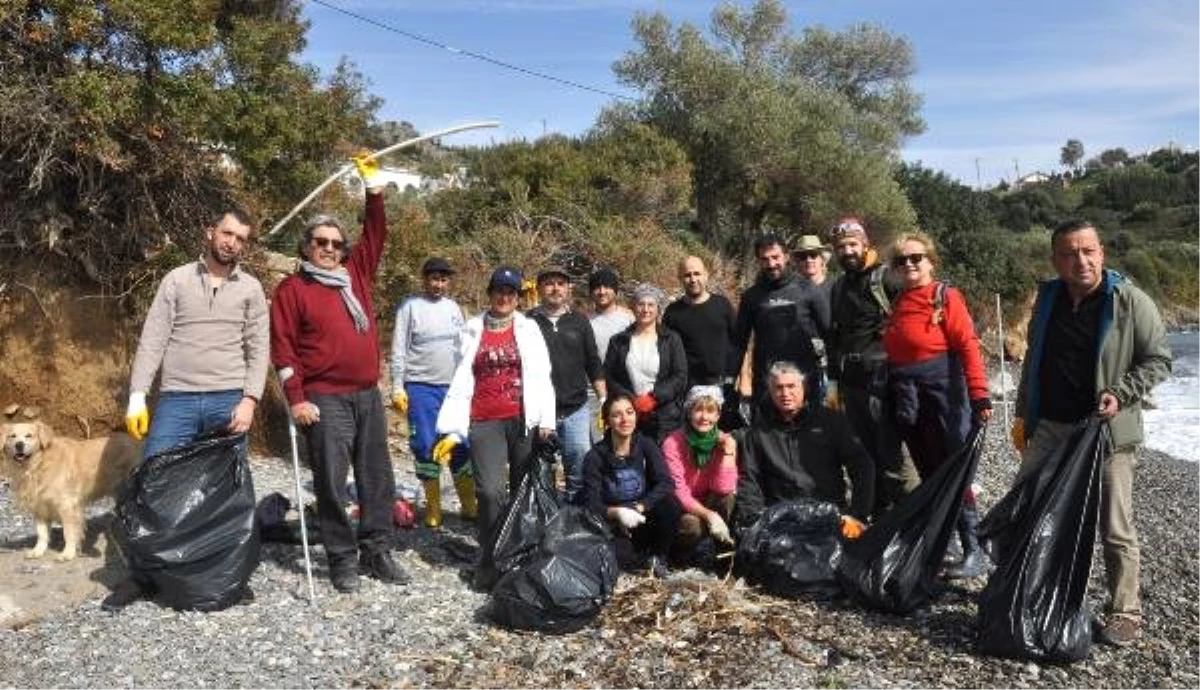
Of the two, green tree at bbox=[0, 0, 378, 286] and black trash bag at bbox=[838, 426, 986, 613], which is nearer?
black trash bag at bbox=[838, 426, 986, 613]

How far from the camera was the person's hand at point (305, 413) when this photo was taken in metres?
4.68

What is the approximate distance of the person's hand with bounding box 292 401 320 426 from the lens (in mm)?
4684

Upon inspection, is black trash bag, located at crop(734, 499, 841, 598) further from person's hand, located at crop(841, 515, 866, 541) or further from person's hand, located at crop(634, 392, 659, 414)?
person's hand, located at crop(634, 392, 659, 414)

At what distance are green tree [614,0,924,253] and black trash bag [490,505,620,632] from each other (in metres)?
18.8

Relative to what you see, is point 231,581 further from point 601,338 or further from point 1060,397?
point 1060,397

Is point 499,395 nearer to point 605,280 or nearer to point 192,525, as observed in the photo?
point 605,280

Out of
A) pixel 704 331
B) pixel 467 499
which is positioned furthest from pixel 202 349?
pixel 704 331

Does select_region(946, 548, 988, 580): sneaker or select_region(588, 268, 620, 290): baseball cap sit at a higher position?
select_region(588, 268, 620, 290): baseball cap

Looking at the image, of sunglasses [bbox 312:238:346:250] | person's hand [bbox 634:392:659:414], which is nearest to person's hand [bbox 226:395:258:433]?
sunglasses [bbox 312:238:346:250]

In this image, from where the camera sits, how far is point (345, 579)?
5.00m

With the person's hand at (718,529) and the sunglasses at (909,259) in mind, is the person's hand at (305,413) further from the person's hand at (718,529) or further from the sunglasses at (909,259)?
the sunglasses at (909,259)

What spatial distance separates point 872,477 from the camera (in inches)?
213

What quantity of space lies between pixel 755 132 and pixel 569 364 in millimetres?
17637

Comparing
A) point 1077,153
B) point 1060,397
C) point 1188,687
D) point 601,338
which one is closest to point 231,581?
point 601,338
